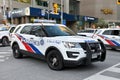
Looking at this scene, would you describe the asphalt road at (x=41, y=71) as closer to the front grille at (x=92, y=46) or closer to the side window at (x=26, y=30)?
the front grille at (x=92, y=46)

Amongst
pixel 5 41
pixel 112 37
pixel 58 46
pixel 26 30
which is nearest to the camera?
pixel 58 46

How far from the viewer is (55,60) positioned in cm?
891

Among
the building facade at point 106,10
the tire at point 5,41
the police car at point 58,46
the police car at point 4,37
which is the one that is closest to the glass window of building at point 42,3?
the police car at point 4,37

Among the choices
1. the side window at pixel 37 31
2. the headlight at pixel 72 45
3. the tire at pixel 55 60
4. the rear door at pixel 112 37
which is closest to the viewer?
the headlight at pixel 72 45

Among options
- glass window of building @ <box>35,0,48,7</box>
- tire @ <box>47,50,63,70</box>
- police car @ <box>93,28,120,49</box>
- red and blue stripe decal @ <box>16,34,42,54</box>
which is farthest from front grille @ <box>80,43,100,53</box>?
glass window of building @ <box>35,0,48,7</box>

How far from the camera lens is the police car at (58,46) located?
27.4 ft

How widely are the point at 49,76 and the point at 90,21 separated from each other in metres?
54.6

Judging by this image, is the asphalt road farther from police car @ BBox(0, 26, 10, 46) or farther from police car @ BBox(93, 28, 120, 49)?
police car @ BBox(0, 26, 10, 46)

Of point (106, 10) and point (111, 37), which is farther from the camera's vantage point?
point (106, 10)

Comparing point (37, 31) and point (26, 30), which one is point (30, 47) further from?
point (26, 30)

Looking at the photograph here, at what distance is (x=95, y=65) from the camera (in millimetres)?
9867

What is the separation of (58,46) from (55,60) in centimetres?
58

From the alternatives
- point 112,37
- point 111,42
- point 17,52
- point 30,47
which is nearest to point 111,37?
point 112,37

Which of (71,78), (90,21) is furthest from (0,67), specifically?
(90,21)
